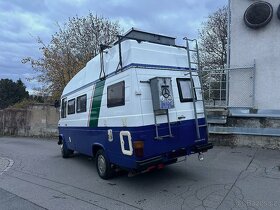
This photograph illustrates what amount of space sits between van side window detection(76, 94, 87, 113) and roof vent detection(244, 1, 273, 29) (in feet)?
22.4

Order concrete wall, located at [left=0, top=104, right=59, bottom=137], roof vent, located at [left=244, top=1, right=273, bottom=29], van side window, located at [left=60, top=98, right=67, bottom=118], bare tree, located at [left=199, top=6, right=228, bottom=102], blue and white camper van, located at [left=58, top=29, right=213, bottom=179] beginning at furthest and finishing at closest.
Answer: bare tree, located at [left=199, top=6, right=228, bottom=102] < concrete wall, located at [left=0, top=104, right=59, bottom=137] < van side window, located at [left=60, top=98, right=67, bottom=118] < roof vent, located at [left=244, top=1, right=273, bottom=29] < blue and white camper van, located at [left=58, top=29, right=213, bottom=179]

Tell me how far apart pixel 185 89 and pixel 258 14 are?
5956mm

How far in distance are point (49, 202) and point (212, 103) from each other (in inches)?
321

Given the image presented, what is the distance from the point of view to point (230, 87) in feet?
38.9

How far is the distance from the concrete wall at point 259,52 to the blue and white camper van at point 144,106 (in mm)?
4591

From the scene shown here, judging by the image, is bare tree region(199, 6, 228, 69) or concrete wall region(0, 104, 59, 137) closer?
concrete wall region(0, 104, 59, 137)

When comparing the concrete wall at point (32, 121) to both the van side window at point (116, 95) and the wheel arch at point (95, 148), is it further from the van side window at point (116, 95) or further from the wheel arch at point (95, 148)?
Result: the van side window at point (116, 95)

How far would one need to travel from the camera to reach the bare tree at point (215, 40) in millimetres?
30266

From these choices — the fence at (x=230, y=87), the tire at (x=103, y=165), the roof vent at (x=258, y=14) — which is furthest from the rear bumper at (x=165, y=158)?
the roof vent at (x=258, y=14)

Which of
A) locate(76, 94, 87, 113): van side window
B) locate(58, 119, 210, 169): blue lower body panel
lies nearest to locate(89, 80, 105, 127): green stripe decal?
locate(58, 119, 210, 169): blue lower body panel

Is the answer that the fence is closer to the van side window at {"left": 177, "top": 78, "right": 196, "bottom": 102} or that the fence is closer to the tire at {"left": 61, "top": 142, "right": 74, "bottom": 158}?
the van side window at {"left": 177, "top": 78, "right": 196, "bottom": 102}

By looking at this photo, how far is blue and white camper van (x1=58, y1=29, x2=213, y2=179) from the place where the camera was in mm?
6395

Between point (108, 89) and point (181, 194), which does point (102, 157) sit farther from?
point (181, 194)

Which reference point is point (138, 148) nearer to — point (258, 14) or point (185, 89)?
point (185, 89)
